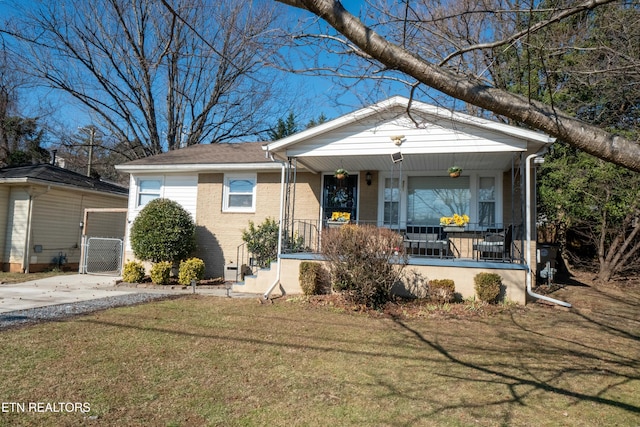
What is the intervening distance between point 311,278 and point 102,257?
9.82 metres

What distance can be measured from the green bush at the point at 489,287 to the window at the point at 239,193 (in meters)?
6.85

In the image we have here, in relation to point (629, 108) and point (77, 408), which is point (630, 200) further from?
point (77, 408)

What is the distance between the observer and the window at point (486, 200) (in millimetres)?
10805

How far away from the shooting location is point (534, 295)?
8.41 m

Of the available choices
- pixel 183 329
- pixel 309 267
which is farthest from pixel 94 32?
pixel 183 329

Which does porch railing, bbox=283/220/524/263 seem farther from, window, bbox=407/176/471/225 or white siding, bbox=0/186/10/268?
white siding, bbox=0/186/10/268

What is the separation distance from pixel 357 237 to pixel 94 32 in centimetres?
1993

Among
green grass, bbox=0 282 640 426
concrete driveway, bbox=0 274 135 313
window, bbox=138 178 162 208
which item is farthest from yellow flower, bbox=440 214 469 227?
window, bbox=138 178 162 208

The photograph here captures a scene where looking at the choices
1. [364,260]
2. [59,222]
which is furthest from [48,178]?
[364,260]

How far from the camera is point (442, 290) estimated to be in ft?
27.3

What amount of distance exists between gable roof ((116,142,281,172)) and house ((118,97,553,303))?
0.13 feet

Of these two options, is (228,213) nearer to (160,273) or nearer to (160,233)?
(160,233)

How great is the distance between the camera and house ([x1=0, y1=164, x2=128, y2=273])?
14.1 meters

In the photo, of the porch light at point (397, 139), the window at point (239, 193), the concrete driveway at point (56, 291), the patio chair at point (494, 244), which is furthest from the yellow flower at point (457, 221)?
the concrete driveway at point (56, 291)
